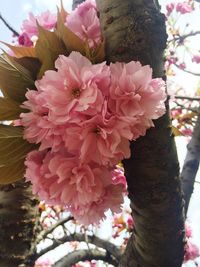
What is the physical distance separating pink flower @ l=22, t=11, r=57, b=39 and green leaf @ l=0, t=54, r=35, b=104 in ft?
0.69

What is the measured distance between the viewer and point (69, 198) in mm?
791

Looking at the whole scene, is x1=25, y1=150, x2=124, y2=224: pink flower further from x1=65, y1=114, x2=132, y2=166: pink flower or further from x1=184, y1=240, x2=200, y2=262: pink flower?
x1=184, y1=240, x2=200, y2=262: pink flower

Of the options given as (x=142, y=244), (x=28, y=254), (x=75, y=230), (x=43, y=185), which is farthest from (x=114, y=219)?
(x=43, y=185)

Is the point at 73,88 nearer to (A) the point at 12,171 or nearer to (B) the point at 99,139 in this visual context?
(B) the point at 99,139

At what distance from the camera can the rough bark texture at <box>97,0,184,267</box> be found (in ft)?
2.85

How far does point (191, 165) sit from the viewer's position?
1.75m

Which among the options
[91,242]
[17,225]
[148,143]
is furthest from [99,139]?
[91,242]

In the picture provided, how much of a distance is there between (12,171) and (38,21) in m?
0.44

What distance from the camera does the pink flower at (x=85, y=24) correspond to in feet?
2.97

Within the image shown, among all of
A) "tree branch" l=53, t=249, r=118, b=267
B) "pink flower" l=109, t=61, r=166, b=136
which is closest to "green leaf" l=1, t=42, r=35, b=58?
"pink flower" l=109, t=61, r=166, b=136

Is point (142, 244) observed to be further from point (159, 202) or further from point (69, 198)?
point (69, 198)

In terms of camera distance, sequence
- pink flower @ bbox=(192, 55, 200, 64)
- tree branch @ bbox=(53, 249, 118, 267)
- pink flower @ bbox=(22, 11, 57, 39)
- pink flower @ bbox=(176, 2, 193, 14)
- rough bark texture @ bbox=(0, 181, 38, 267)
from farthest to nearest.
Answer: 1. pink flower @ bbox=(192, 55, 200, 64)
2. pink flower @ bbox=(176, 2, 193, 14)
3. tree branch @ bbox=(53, 249, 118, 267)
4. rough bark texture @ bbox=(0, 181, 38, 267)
5. pink flower @ bbox=(22, 11, 57, 39)

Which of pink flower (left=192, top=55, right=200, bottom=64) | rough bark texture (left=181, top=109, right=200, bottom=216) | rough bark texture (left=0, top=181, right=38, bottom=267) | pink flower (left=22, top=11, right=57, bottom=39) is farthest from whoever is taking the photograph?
pink flower (left=192, top=55, right=200, bottom=64)

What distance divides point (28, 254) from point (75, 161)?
0.94 meters
